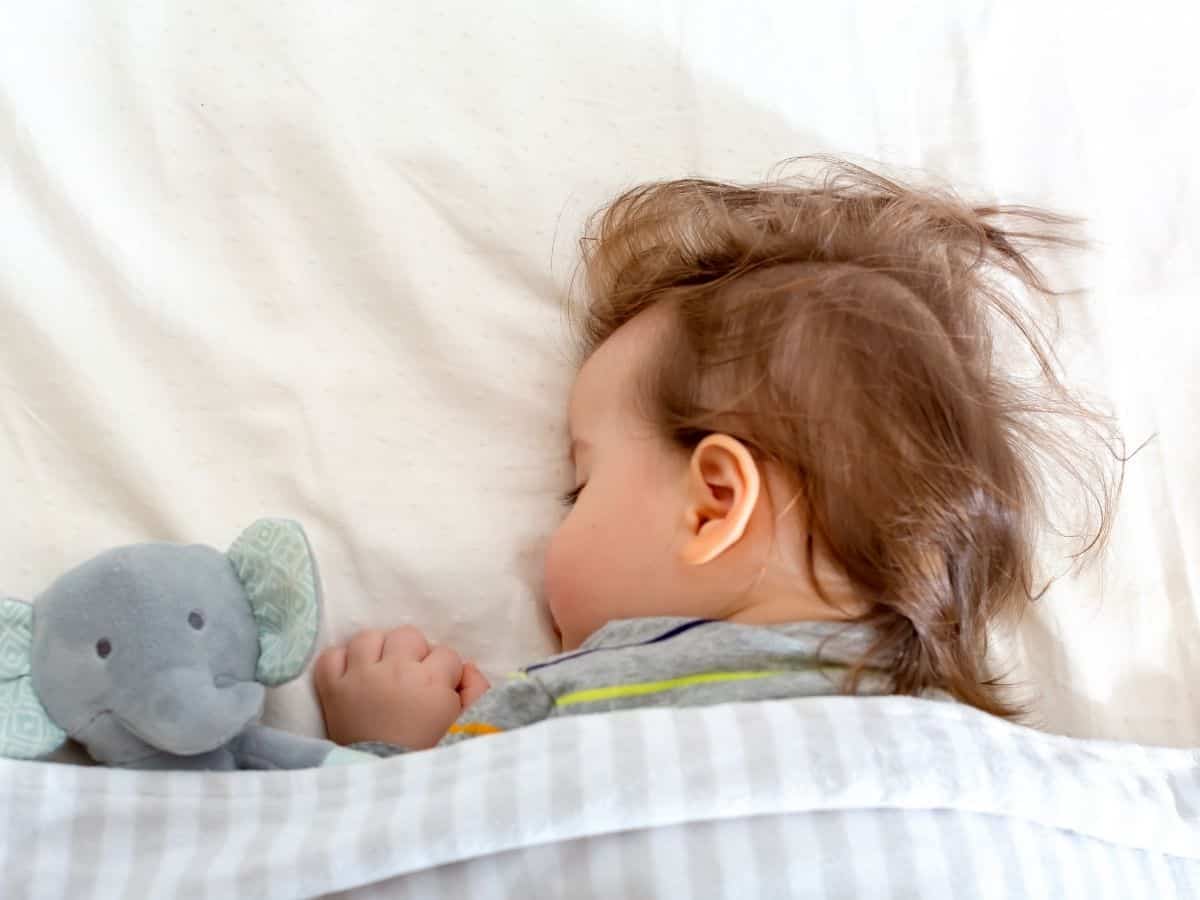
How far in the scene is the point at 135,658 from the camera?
0.69 metres

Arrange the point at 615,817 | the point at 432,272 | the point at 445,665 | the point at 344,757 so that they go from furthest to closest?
1. the point at 432,272
2. the point at 445,665
3. the point at 344,757
4. the point at 615,817

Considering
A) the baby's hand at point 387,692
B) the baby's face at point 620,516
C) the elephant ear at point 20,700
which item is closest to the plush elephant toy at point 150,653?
the elephant ear at point 20,700

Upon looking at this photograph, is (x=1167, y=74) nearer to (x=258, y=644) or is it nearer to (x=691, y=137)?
(x=691, y=137)

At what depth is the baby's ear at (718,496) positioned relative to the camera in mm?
794

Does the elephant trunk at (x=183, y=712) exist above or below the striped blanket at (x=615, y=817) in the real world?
above

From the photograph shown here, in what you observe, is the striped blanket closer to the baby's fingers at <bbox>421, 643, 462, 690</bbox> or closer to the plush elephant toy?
the plush elephant toy

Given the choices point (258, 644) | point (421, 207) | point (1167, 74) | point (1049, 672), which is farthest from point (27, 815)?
point (1167, 74)

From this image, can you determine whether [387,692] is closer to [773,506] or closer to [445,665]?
[445,665]

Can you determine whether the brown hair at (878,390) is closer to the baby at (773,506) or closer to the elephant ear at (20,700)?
the baby at (773,506)

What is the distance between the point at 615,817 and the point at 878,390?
338 millimetres

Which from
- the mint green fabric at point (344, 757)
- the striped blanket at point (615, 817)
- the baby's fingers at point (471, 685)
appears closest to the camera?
A: the striped blanket at point (615, 817)

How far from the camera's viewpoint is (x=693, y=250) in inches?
38.5

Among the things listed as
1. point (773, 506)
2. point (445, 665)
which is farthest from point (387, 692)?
point (773, 506)

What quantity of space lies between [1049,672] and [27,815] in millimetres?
775
